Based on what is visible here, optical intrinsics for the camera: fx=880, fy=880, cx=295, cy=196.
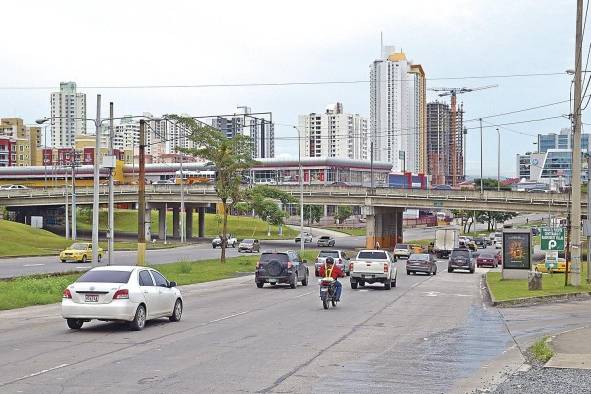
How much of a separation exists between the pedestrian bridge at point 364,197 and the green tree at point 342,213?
221ft

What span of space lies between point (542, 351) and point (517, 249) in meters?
30.0

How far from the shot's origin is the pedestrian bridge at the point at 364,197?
297 ft

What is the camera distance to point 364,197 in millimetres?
101562

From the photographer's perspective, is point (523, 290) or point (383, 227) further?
point (383, 227)

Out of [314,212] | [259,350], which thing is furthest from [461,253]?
[314,212]

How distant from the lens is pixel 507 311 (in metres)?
27.6

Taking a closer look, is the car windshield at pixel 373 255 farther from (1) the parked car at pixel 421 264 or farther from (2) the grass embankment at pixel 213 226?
(2) the grass embankment at pixel 213 226

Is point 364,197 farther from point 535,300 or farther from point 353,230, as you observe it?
point 535,300

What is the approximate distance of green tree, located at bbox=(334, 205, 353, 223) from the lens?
587 ft

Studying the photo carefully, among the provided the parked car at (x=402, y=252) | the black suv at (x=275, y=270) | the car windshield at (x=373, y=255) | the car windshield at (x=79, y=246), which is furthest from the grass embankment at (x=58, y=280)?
the parked car at (x=402, y=252)

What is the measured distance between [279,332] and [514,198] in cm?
7507

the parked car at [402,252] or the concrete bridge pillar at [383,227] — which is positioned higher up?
the concrete bridge pillar at [383,227]

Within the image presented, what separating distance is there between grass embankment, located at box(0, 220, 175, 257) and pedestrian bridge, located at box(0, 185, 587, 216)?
16.3 meters

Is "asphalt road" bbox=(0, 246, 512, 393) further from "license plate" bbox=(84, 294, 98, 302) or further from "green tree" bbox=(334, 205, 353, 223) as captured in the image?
"green tree" bbox=(334, 205, 353, 223)
